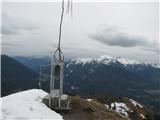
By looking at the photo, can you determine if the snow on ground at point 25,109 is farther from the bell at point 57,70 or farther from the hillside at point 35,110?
the bell at point 57,70

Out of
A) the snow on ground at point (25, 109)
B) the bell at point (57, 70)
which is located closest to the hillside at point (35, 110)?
the snow on ground at point (25, 109)

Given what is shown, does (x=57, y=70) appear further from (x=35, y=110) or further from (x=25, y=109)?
(x=25, y=109)

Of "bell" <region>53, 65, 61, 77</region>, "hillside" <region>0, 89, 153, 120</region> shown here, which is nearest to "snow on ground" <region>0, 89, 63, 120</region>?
"hillside" <region>0, 89, 153, 120</region>

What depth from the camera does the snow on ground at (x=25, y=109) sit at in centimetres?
1891

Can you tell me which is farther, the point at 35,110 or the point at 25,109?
the point at 35,110

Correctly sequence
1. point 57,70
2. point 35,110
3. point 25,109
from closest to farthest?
point 25,109
point 35,110
point 57,70

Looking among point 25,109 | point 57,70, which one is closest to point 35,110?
point 25,109

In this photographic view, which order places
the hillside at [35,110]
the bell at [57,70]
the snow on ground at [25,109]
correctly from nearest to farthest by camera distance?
1. the snow on ground at [25,109]
2. the hillside at [35,110]
3. the bell at [57,70]

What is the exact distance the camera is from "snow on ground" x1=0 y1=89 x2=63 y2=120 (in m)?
18.9

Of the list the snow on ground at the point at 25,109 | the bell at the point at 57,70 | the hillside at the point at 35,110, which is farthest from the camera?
the bell at the point at 57,70

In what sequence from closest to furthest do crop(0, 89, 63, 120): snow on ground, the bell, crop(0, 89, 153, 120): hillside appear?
crop(0, 89, 63, 120): snow on ground → crop(0, 89, 153, 120): hillside → the bell

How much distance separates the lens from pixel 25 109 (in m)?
20.3

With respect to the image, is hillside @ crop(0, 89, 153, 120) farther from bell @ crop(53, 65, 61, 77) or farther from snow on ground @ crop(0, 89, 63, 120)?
bell @ crop(53, 65, 61, 77)

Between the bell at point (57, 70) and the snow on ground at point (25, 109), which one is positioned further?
the bell at point (57, 70)
